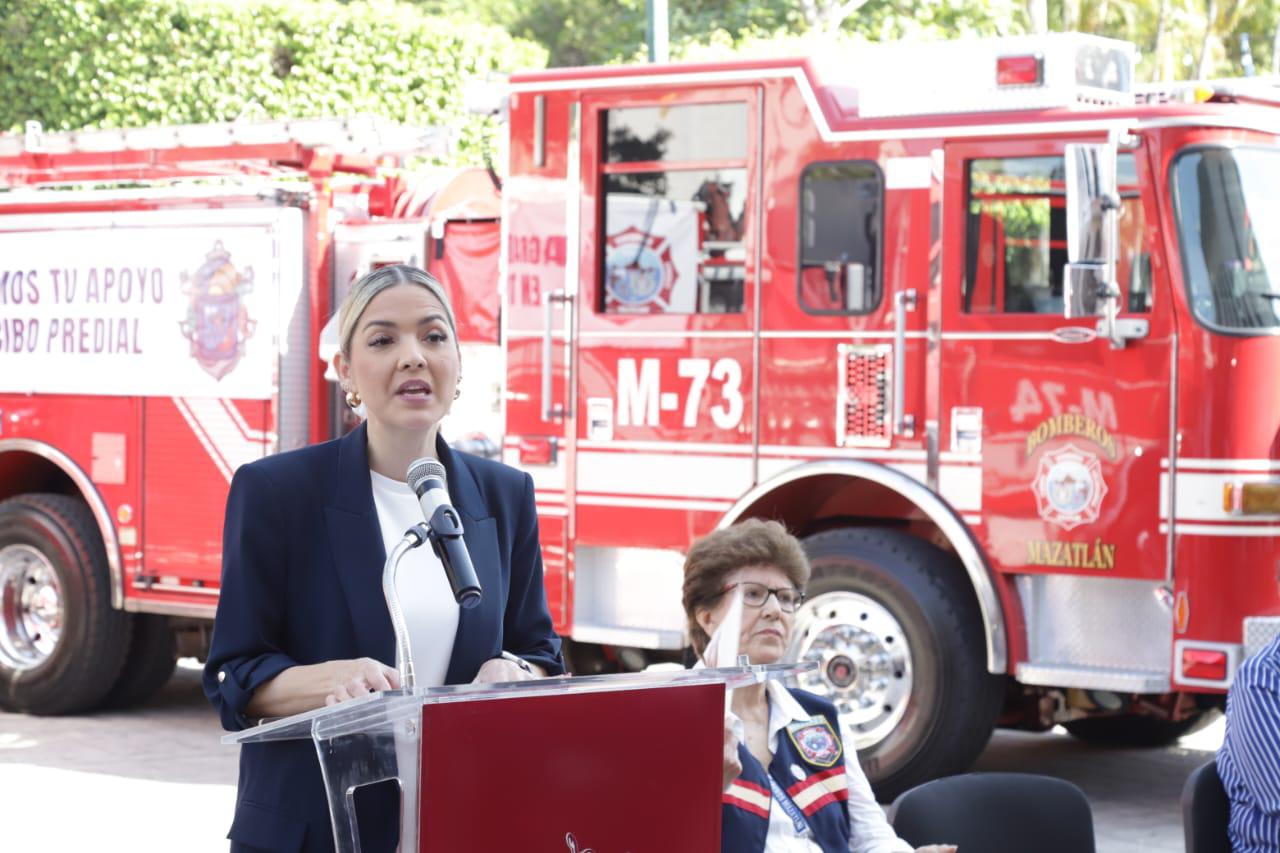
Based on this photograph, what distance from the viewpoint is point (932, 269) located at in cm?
813

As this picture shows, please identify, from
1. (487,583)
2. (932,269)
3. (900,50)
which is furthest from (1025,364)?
(487,583)

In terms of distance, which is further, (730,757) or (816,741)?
(816,741)

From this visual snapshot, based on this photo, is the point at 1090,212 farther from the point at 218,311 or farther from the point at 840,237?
the point at 218,311

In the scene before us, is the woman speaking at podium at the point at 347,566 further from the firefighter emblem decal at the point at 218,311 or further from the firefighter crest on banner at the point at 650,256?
the firefighter emblem decal at the point at 218,311

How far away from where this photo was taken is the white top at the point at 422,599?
10.2 ft

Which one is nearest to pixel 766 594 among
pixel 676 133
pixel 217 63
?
pixel 676 133

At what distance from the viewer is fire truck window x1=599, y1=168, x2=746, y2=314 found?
8570 millimetres

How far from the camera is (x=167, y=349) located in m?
10.1

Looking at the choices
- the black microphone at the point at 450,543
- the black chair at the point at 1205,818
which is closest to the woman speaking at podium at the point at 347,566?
the black microphone at the point at 450,543

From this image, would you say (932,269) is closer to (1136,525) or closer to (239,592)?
(1136,525)

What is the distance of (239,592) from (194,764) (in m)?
6.55

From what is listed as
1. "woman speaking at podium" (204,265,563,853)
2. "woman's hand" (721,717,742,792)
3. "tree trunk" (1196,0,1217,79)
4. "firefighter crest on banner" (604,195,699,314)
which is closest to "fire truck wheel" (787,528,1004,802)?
"firefighter crest on banner" (604,195,699,314)

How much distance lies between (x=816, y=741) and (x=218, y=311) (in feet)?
20.7

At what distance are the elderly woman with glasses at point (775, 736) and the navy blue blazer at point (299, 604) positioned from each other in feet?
3.31
